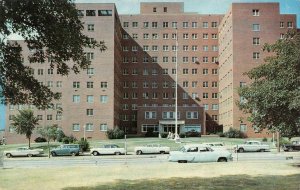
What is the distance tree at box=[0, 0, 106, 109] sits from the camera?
50.4 feet

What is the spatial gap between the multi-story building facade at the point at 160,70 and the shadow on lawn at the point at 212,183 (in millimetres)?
58183

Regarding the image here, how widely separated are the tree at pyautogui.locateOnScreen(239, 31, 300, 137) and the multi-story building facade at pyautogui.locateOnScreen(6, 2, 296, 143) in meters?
52.6

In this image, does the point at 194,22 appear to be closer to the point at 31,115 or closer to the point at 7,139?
the point at 7,139

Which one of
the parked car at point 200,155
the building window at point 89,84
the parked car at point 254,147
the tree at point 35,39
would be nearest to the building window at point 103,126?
the building window at point 89,84

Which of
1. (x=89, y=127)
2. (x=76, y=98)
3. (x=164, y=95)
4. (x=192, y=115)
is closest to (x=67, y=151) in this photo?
(x=89, y=127)

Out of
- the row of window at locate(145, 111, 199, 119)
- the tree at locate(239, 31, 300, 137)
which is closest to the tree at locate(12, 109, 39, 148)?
the tree at locate(239, 31, 300, 137)

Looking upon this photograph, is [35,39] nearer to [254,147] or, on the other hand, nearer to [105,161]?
[105,161]

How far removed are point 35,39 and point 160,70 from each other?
101 metres

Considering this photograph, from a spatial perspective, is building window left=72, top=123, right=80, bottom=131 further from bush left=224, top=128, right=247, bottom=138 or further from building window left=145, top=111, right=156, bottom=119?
bush left=224, top=128, right=247, bottom=138

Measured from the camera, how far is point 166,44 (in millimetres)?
118688

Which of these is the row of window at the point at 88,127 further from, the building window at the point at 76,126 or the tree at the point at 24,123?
the tree at the point at 24,123

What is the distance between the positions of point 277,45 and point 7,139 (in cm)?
7110

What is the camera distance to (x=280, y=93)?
1003 inches

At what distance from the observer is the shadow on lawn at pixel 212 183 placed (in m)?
18.9
